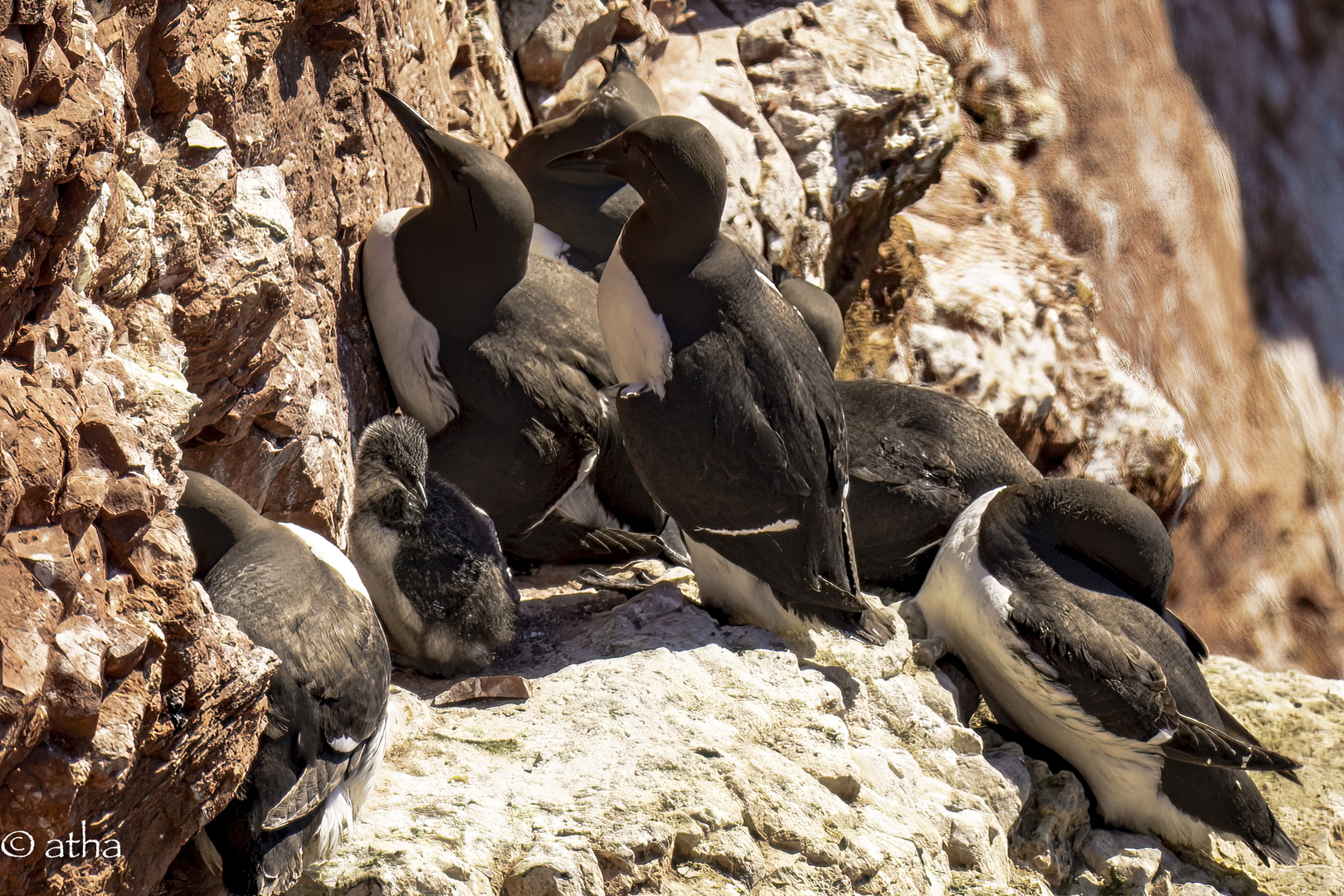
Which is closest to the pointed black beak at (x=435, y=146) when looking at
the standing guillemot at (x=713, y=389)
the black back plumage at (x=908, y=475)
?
the standing guillemot at (x=713, y=389)

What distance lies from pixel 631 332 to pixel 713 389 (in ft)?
1.03

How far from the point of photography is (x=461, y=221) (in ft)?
13.5

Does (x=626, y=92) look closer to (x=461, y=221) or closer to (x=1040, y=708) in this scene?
(x=461, y=221)

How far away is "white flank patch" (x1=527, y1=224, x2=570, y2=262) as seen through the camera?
5.21m

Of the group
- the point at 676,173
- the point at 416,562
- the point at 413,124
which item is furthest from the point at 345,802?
the point at 413,124

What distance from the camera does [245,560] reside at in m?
2.79

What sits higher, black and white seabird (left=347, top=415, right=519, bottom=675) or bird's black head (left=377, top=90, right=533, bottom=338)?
bird's black head (left=377, top=90, right=533, bottom=338)

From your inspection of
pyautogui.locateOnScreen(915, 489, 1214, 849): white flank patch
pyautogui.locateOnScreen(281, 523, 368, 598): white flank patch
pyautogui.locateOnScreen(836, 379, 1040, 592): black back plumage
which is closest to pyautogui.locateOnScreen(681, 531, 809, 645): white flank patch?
pyautogui.locateOnScreen(915, 489, 1214, 849): white flank patch

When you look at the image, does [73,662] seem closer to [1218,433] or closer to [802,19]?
[802,19]

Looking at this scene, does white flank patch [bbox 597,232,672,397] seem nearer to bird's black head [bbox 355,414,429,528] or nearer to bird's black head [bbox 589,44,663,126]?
bird's black head [bbox 355,414,429,528]

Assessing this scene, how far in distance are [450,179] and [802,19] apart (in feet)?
12.9

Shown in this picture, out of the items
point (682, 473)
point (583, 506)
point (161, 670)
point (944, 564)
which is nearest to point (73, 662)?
point (161, 670)

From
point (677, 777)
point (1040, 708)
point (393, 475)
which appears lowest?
point (1040, 708)

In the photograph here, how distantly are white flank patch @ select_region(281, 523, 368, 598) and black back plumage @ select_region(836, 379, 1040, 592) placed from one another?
2.30m
